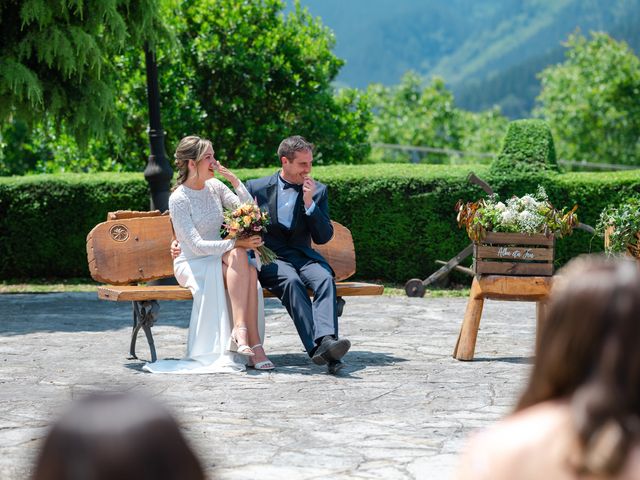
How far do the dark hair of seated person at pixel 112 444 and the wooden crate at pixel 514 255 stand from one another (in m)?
6.43

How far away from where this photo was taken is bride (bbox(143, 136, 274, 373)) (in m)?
7.51

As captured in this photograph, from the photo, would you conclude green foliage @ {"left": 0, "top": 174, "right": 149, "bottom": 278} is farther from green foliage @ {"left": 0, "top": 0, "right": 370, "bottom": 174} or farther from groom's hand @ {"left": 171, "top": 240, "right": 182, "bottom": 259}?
groom's hand @ {"left": 171, "top": 240, "right": 182, "bottom": 259}

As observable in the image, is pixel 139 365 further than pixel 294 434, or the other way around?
pixel 139 365

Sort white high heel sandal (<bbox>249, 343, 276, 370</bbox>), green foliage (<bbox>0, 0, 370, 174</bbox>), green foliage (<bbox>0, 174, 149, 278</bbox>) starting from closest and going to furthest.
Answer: white high heel sandal (<bbox>249, 343, 276, 370</bbox>)
green foliage (<bbox>0, 174, 149, 278</bbox>)
green foliage (<bbox>0, 0, 370, 174</bbox>)

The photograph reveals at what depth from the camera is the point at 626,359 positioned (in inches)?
65.8

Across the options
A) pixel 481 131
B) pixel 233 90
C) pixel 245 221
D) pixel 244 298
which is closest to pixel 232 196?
pixel 245 221

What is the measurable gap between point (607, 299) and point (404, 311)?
910 cm

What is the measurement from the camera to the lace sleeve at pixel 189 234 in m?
7.62

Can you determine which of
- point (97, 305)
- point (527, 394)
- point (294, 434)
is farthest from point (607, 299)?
point (97, 305)

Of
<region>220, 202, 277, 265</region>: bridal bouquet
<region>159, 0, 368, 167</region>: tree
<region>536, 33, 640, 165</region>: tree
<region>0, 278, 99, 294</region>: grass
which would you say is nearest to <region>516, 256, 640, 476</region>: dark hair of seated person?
<region>220, 202, 277, 265</region>: bridal bouquet

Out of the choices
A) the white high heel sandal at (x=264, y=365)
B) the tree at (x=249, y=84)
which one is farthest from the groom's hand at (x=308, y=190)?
the tree at (x=249, y=84)

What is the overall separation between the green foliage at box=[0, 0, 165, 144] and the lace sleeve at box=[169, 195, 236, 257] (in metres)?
3.95

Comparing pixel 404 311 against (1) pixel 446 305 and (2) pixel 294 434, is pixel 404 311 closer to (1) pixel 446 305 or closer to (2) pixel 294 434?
(1) pixel 446 305

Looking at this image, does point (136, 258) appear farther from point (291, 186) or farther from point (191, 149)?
point (291, 186)
